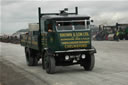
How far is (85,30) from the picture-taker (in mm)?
11883

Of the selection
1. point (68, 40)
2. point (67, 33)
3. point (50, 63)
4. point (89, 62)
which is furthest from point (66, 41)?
point (89, 62)

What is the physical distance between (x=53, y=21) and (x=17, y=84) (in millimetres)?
3577

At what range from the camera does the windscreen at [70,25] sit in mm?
11794

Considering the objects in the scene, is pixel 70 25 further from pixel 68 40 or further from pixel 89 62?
pixel 89 62

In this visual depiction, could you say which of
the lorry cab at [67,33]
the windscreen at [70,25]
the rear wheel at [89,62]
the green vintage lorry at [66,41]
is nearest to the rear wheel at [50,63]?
the green vintage lorry at [66,41]

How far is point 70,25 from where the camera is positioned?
11.9m

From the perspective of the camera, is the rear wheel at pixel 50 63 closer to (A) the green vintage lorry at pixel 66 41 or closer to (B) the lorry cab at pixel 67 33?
(A) the green vintage lorry at pixel 66 41

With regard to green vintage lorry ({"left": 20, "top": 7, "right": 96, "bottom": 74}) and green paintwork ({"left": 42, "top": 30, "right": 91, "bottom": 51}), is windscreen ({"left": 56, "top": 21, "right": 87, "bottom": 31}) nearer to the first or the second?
green vintage lorry ({"left": 20, "top": 7, "right": 96, "bottom": 74})

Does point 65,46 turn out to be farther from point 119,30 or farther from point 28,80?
point 119,30

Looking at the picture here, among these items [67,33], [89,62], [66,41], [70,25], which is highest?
[70,25]

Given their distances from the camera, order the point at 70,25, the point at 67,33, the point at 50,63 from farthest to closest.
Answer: the point at 70,25
the point at 67,33
the point at 50,63

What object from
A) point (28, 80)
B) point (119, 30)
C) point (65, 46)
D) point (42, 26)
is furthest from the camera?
point (119, 30)

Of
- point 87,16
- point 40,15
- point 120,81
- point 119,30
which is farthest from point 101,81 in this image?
point 119,30

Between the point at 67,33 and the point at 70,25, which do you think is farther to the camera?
the point at 70,25
